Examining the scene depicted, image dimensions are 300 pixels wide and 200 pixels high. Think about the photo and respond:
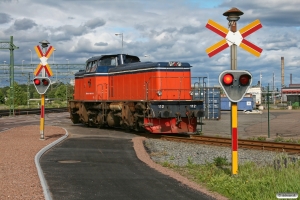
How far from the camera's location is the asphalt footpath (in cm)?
824

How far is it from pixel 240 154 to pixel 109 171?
576 centimetres

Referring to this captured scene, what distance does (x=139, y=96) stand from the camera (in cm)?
2247

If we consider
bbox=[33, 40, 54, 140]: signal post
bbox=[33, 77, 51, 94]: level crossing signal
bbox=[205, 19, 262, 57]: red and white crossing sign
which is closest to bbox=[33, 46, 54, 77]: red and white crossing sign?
bbox=[33, 40, 54, 140]: signal post

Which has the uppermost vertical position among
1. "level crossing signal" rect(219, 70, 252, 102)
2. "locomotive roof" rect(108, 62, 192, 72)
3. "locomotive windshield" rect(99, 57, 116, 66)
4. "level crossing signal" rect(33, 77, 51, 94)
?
"locomotive windshield" rect(99, 57, 116, 66)

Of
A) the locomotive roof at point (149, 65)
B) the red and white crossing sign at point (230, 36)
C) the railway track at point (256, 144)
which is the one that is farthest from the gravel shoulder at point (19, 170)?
the locomotive roof at point (149, 65)

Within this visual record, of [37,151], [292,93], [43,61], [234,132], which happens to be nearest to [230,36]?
[234,132]

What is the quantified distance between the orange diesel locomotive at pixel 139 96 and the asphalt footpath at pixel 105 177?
546 cm

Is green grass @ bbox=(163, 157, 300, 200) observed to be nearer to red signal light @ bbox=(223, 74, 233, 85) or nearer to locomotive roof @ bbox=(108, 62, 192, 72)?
red signal light @ bbox=(223, 74, 233, 85)

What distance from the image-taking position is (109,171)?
1089cm

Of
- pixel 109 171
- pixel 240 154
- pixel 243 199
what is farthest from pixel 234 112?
pixel 240 154

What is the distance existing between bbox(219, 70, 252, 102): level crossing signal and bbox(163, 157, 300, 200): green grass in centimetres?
175

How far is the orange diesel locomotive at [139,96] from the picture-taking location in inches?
808

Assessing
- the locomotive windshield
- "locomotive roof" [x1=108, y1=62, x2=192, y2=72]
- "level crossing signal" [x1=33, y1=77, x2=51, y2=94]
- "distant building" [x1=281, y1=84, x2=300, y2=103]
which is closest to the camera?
"level crossing signal" [x1=33, y1=77, x2=51, y2=94]

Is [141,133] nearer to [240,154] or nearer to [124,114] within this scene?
[124,114]
